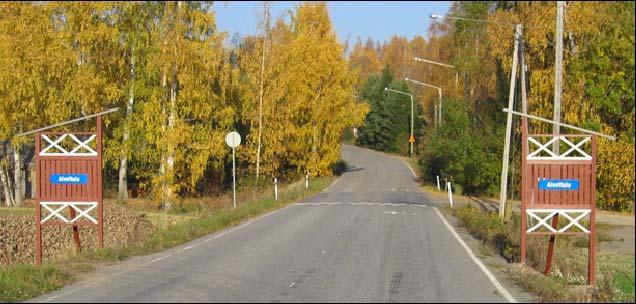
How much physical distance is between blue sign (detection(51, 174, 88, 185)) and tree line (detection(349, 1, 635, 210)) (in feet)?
37.1

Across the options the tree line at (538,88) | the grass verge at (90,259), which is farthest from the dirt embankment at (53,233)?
the tree line at (538,88)

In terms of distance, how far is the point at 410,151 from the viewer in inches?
3506

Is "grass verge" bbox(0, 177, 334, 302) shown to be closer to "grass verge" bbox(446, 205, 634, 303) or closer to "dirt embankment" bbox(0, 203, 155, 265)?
"dirt embankment" bbox(0, 203, 155, 265)

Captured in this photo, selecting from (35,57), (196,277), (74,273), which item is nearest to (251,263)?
(196,277)

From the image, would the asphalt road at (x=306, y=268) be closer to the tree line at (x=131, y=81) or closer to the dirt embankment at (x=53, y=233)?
the dirt embankment at (x=53, y=233)

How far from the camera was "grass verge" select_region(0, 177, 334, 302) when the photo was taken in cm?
1229

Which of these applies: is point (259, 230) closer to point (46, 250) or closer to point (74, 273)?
point (46, 250)

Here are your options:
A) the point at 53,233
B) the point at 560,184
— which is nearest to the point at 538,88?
the point at 560,184

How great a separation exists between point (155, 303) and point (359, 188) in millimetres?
39590

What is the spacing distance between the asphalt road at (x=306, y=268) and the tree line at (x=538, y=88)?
199 inches

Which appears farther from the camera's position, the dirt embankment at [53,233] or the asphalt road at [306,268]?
the dirt embankment at [53,233]

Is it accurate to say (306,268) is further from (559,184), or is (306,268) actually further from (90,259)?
(559,184)

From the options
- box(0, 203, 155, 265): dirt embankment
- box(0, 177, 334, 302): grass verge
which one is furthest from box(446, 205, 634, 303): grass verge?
box(0, 203, 155, 265): dirt embankment

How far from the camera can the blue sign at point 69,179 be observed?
16703mm
